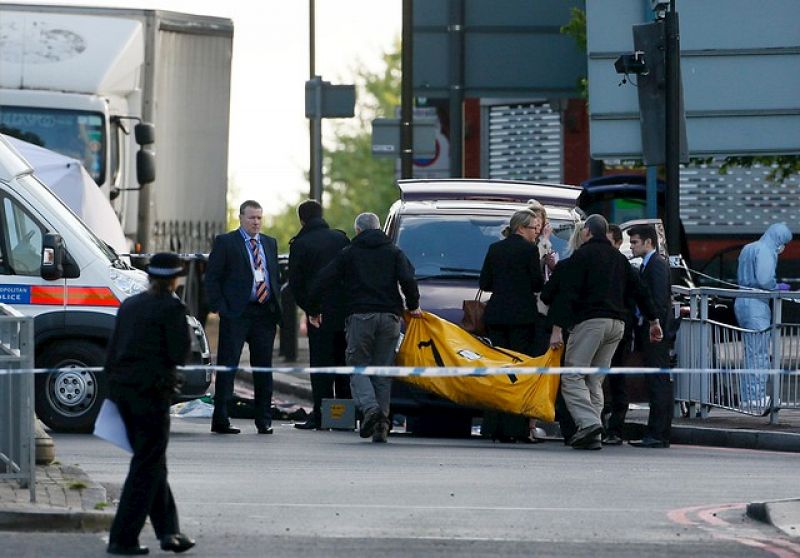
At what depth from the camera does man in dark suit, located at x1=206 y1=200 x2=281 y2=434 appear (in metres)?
16.6

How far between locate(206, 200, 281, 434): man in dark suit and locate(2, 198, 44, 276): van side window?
Answer: 1327mm

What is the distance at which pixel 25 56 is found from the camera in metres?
24.7

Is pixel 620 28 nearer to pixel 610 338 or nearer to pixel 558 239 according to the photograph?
pixel 558 239

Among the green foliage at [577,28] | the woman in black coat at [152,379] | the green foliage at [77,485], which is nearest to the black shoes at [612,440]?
the green foliage at [77,485]

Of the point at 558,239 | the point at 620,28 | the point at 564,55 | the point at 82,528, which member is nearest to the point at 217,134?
the point at 564,55

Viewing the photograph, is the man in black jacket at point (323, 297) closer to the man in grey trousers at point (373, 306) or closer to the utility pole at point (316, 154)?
the man in grey trousers at point (373, 306)

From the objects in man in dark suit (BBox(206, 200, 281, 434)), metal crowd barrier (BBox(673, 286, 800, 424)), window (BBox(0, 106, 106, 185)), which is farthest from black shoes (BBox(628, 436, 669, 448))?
window (BBox(0, 106, 106, 185))

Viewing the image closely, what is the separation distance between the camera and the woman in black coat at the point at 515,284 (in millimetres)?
15961

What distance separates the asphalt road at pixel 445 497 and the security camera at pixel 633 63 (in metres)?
3.55

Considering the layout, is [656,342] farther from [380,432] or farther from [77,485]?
[77,485]

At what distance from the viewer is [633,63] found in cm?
1830

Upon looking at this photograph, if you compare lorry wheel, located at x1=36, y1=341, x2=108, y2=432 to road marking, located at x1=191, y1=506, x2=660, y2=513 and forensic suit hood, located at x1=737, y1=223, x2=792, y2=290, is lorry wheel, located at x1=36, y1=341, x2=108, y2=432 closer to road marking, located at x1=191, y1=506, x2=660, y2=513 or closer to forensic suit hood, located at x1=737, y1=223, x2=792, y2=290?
road marking, located at x1=191, y1=506, x2=660, y2=513

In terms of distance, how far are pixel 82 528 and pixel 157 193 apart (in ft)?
56.9

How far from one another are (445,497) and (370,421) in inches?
152
